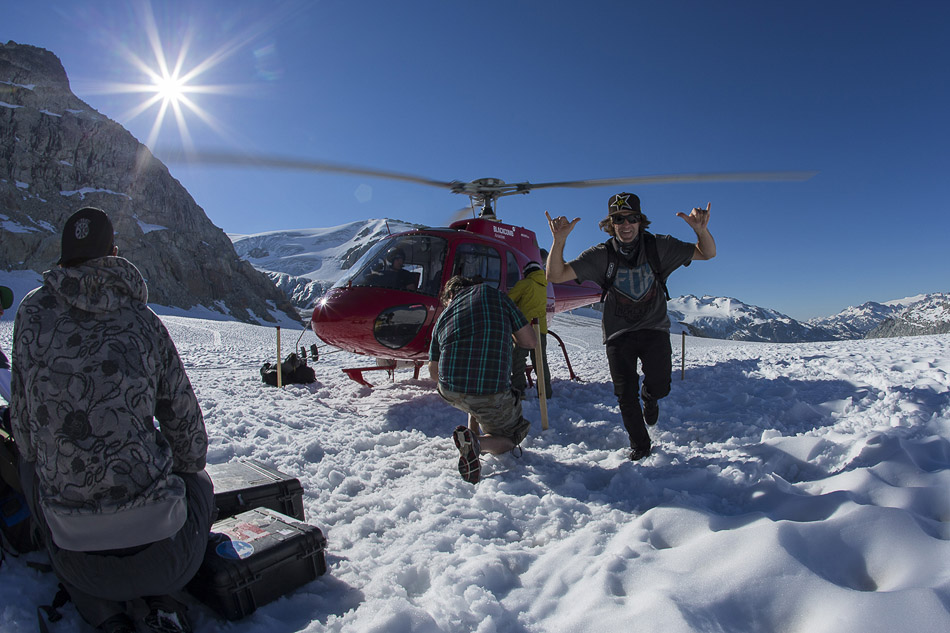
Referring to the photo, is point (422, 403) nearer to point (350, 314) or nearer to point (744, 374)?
point (350, 314)

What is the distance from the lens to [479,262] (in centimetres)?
686

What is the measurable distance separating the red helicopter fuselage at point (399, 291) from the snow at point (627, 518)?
2.93 ft

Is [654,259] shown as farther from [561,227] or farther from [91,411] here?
[91,411]

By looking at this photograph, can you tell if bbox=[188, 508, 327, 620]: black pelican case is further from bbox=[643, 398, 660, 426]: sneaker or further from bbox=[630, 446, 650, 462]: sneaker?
bbox=[643, 398, 660, 426]: sneaker

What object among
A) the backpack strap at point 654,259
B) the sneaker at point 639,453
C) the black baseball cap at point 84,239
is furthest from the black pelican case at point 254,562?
the backpack strap at point 654,259

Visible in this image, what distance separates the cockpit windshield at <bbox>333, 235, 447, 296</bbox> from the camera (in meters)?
6.25

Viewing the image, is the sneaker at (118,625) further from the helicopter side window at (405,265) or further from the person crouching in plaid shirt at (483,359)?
the helicopter side window at (405,265)

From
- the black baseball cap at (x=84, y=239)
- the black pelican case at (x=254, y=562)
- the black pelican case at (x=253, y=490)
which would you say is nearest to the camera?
the black baseball cap at (x=84, y=239)

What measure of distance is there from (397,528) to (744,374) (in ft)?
19.5

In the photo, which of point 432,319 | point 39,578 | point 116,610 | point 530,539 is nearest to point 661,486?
point 530,539

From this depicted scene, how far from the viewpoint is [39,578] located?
6.88ft

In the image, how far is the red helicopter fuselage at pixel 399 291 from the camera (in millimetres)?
5984

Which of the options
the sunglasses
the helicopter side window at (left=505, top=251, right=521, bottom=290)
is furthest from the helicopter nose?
the sunglasses

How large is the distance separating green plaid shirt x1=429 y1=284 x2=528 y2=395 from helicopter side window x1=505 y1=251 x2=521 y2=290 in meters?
3.41
